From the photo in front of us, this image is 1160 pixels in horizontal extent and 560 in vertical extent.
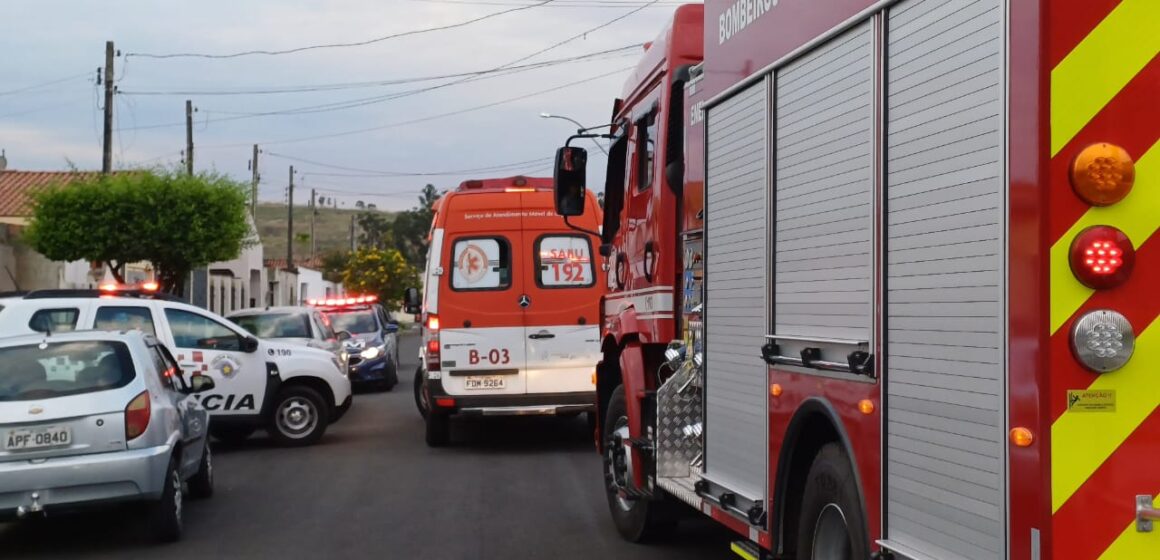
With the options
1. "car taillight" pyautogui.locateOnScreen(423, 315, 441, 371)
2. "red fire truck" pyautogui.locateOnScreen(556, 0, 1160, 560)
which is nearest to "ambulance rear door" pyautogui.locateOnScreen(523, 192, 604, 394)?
"car taillight" pyautogui.locateOnScreen(423, 315, 441, 371)

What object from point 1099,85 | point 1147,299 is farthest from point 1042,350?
point 1099,85

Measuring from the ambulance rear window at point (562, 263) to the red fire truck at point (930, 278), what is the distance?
27.6 feet

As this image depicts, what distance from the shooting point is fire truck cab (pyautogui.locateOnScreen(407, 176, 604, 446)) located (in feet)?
51.8

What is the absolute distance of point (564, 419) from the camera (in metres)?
20.0

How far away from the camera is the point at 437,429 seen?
648 inches

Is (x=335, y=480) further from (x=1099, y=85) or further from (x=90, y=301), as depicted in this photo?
(x=1099, y=85)

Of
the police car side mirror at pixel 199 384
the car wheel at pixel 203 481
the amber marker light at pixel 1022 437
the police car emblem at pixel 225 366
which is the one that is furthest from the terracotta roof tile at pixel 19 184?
the amber marker light at pixel 1022 437

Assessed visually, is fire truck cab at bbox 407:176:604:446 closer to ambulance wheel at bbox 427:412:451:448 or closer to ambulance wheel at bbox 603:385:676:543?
ambulance wheel at bbox 427:412:451:448

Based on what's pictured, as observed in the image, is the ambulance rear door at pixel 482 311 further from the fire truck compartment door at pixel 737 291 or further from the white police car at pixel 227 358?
the fire truck compartment door at pixel 737 291

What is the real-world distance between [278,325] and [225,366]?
18.7 feet

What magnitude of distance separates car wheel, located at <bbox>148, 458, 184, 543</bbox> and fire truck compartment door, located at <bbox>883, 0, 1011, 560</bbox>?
645 cm

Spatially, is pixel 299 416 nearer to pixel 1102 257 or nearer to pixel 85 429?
pixel 85 429

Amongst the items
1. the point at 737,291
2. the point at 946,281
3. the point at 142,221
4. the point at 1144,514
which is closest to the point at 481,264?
the point at 737,291

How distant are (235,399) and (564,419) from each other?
17.1 feet
